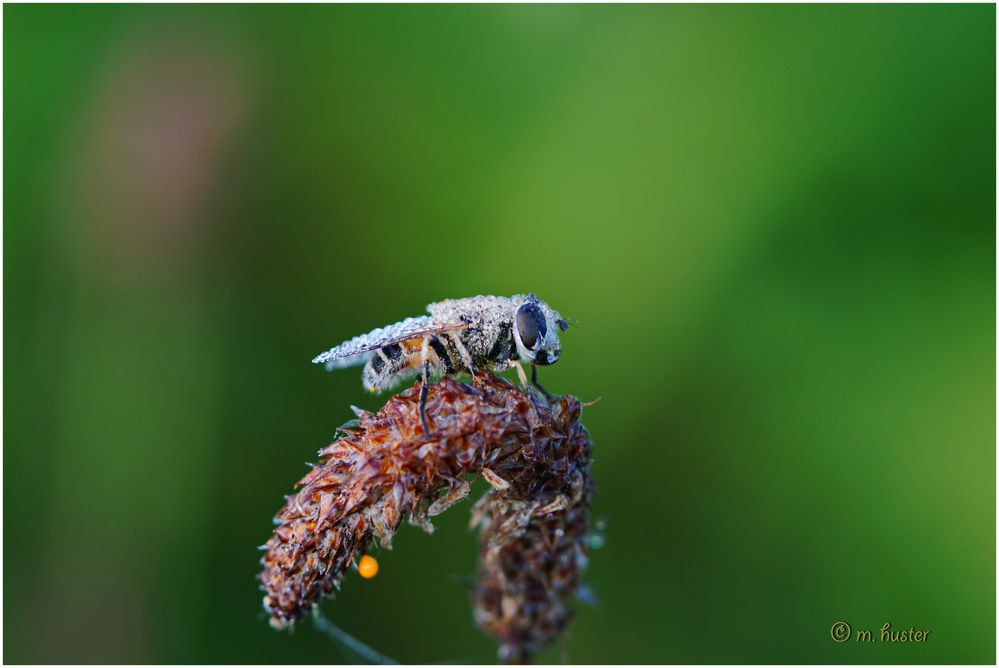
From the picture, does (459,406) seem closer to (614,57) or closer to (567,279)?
(567,279)

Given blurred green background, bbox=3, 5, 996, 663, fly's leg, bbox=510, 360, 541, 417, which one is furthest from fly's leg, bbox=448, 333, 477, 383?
blurred green background, bbox=3, 5, 996, 663

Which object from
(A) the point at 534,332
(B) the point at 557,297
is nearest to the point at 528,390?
(A) the point at 534,332

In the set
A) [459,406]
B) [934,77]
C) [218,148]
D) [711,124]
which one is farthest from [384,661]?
[934,77]

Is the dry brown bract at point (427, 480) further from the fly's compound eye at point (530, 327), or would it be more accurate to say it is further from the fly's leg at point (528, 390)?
the fly's compound eye at point (530, 327)

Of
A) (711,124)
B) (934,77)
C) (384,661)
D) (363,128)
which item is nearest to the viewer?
(384,661)

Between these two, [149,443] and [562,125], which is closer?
[149,443]
